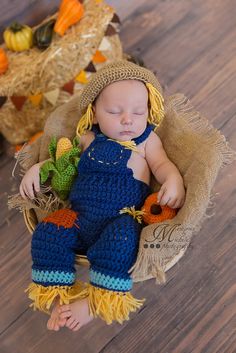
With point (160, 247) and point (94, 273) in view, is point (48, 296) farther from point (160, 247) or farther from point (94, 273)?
point (160, 247)

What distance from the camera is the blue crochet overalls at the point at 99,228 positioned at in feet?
3.20

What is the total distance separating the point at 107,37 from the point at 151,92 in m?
0.58

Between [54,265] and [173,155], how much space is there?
1.39 ft

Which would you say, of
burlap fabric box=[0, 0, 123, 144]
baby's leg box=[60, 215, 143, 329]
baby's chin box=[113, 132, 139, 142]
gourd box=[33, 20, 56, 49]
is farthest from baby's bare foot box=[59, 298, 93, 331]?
gourd box=[33, 20, 56, 49]

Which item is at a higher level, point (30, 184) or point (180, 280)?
point (30, 184)

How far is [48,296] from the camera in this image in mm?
996

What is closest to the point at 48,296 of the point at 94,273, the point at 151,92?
the point at 94,273

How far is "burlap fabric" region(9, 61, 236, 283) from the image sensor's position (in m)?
0.96

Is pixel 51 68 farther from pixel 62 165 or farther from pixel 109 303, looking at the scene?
pixel 109 303

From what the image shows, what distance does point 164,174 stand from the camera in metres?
1.10

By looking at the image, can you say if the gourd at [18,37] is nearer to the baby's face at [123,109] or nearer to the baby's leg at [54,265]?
the baby's face at [123,109]

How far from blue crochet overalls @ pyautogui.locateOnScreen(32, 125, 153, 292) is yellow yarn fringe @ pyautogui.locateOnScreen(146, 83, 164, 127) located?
0.03m

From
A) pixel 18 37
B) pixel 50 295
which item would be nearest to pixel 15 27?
pixel 18 37

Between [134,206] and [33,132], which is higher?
[134,206]
